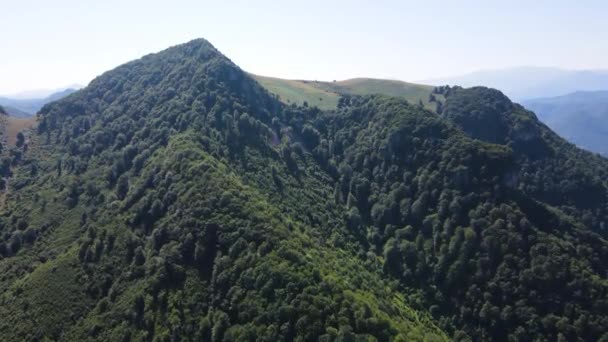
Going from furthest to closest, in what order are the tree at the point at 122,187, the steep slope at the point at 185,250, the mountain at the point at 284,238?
the tree at the point at 122,187 → the mountain at the point at 284,238 → the steep slope at the point at 185,250

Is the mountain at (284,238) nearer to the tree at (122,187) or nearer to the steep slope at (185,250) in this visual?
the steep slope at (185,250)

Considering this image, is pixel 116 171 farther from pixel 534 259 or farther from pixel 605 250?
pixel 605 250

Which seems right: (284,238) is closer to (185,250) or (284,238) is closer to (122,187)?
(185,250)

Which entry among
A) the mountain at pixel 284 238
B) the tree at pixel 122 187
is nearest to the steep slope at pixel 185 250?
the tree at pixel 122 187

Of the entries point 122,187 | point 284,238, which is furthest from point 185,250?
point 122,187

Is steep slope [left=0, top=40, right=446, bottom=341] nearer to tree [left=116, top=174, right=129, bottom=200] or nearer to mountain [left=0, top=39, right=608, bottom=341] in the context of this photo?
tree [left=116, top=174, right=129, bottom=200]

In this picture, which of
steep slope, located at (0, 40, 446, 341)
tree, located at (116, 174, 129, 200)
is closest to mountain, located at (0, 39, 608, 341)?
steep slope, located at (0, 40, 446, 341)

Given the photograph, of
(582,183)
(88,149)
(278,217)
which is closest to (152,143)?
(88,149)
